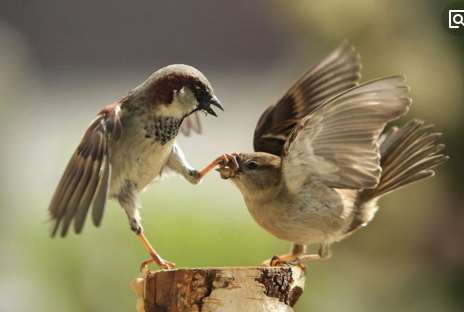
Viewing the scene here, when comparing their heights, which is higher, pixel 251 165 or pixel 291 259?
pixel 251 165

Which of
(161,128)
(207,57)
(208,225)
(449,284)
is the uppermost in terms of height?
Result: (207,57)

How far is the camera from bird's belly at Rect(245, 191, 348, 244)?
10.6ft

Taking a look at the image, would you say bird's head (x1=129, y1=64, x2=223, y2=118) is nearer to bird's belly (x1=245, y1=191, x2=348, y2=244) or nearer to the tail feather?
bird's belly (x1=245, y1=191, x2=348, y2=244)

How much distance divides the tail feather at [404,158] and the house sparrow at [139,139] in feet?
2.32

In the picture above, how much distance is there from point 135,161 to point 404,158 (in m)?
1.04

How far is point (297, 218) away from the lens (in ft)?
10.6

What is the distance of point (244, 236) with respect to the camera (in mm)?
5566

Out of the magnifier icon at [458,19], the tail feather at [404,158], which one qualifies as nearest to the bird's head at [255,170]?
the tail feather at [404,158]

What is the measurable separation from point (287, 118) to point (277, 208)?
0.35 meters

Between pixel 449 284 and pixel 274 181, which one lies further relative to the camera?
pixel 449 284

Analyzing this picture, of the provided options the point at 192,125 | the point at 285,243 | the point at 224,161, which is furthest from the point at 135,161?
the point at 285,243

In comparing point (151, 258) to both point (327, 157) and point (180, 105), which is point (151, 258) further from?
point (327, 157)

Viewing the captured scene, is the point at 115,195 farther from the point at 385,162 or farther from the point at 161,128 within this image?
the point at 385,162

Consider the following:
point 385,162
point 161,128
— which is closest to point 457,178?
point 385,162
